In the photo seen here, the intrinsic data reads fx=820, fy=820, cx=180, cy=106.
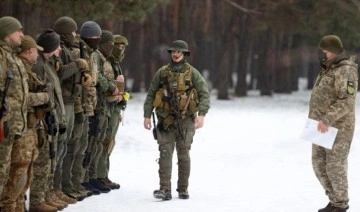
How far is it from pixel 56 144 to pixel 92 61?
1497mm

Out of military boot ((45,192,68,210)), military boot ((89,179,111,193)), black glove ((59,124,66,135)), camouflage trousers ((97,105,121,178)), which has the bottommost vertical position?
military boot ((89,179,111,193))

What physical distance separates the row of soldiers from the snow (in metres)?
0.45

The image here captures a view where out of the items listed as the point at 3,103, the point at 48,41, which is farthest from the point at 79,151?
the point at 3,103

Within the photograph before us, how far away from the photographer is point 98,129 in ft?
34.0

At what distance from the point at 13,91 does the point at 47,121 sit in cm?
93

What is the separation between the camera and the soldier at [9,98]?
23.8ft

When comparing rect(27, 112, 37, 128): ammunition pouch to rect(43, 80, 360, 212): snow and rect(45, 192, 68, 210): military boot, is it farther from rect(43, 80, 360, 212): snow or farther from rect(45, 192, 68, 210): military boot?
rect(43, 80, 360, 212): snow

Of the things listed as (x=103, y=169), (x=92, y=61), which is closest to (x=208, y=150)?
(x=103, y=169)

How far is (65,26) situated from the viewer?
30.6 ft

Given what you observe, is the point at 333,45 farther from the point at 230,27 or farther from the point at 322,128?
the point at 230,27

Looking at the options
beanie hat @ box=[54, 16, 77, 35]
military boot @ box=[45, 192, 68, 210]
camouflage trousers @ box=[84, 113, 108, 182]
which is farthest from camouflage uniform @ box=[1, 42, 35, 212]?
Result: camouflage trousers @ box=[84, 113, 108, 182]

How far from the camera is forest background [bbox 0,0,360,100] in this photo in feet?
67.9

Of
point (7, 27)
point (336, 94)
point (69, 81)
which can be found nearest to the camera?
point (7, 27)

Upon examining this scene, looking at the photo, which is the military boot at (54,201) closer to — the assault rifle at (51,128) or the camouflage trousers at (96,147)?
the assault rifle at (51,128)
